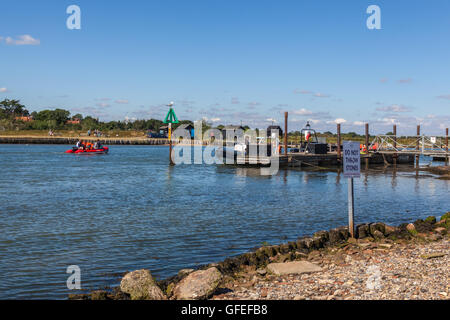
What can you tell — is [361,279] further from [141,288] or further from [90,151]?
[90,151]

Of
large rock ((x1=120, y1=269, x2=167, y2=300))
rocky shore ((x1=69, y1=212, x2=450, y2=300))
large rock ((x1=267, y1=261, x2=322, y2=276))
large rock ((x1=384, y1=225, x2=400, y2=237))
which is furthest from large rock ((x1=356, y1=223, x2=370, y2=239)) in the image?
large rock ((x1=120, y1=269, x2=167, y2=300))

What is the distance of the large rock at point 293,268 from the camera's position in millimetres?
Answer: 9309

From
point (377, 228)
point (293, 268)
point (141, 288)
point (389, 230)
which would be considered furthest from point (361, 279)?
point (389, 230)

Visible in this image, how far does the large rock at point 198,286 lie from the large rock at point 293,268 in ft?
6.21

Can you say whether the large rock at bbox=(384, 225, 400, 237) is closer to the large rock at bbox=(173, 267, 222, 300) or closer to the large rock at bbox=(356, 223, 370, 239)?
the large rock at bbox=(356, 223, 370, 239)

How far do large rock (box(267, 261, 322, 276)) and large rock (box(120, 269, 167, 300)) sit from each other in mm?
2791

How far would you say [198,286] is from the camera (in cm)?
792

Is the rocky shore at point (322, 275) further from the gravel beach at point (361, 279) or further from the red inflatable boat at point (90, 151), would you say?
the red inflatable boat at point (90, 151)

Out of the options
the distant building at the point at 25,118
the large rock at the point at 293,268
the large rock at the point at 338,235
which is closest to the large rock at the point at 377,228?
the large rock at the point at 338,235

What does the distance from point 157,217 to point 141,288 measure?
9941 mm

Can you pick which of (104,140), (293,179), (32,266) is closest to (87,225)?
(32,266)

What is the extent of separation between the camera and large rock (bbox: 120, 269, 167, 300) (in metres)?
8.00

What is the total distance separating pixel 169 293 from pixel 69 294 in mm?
2174
